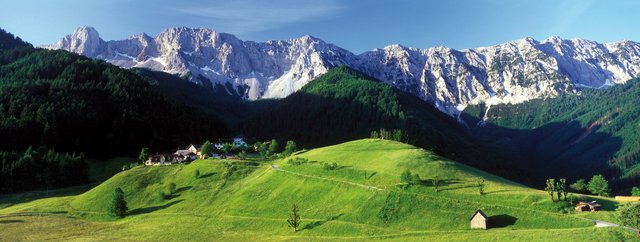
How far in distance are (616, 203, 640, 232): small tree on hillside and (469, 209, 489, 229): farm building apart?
22.6 meters

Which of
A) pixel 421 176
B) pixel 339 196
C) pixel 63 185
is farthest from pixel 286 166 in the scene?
pixel 63 185

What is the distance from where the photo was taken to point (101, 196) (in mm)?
145250

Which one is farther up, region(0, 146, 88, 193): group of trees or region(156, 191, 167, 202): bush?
region(0, 146, 88, 193): group of trees

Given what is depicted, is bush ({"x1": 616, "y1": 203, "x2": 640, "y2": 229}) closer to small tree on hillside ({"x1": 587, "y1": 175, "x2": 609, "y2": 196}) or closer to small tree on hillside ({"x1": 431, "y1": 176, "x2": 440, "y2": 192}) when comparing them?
small tree on hillside ({"x1": 431, "y1": 176, "x2": 440, "y2": 192})

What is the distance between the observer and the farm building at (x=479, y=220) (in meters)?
90.6

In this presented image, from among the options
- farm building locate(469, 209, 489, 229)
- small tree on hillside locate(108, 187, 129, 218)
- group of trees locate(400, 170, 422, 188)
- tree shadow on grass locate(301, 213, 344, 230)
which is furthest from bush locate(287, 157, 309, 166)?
farm building locate(469, 209, 489, 229)

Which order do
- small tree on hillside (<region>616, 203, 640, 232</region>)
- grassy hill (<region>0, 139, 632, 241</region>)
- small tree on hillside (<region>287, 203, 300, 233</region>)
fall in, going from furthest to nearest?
small tree on hillside (<region>287, 203, 300, 233</region>) → grassy hill (<region>0, 139, 632, 241</region>) → small tree on hillside (<region>616, 203, 640, 232</region>)

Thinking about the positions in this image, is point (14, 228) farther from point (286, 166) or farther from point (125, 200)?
point (286, 166)

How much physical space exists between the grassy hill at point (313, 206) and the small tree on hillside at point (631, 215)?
367 cm

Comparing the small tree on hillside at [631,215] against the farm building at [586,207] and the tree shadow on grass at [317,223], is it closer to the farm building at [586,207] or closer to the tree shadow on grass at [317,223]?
the farm building at [586,207]

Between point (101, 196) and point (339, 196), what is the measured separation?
257 feet

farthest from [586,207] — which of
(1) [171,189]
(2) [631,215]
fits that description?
(1) [171,189]

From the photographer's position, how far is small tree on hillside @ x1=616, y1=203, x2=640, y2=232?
78562 mm

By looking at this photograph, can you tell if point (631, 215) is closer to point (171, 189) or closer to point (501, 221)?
point (501, 221)
